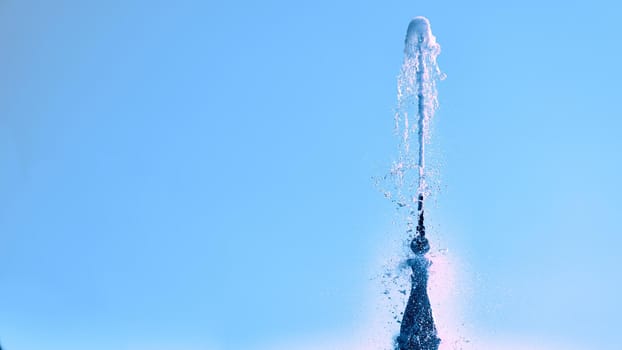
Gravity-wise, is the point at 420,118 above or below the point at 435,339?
above

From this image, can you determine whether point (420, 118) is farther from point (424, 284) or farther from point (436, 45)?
point (424, 284)

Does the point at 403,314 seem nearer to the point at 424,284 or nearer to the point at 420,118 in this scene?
the point at 424,284

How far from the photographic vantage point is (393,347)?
53.1 m

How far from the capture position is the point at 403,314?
5275 cm

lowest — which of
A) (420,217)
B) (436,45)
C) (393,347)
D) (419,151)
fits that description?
(393,347)

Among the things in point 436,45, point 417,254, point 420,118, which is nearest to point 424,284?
point 417,254

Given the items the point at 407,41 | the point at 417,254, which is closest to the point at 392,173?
the point at 417,254

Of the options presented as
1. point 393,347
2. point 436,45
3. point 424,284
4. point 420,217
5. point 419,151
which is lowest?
point 393,347

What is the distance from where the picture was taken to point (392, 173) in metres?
53.8

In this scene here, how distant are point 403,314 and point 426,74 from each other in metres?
16.8

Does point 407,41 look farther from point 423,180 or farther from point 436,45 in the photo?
point 423,180

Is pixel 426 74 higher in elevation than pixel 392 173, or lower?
higher

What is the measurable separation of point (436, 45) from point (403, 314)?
18.7 metres

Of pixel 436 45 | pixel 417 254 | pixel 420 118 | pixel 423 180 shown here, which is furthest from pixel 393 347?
pixel 436 45
